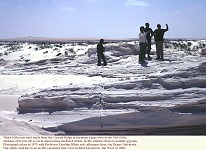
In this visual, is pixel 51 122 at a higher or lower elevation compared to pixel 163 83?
lower

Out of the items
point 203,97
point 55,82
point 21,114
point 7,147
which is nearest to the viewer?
point 7,147

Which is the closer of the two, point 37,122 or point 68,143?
point 68,143

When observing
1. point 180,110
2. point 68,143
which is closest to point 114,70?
point 180,110

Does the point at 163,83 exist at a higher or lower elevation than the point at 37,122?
higher

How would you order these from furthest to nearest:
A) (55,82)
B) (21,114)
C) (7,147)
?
(55,82) < (21,114) < (7,147)

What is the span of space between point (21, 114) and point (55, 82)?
4550mm

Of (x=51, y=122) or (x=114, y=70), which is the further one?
(x=114, y=70)

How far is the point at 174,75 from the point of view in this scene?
5.95 meters

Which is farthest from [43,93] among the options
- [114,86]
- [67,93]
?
[114,86]

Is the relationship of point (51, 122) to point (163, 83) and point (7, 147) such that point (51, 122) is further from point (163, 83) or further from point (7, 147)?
point (163, 83)

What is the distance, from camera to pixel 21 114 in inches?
227

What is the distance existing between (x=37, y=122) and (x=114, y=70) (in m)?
5.49

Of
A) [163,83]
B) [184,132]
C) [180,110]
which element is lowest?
[184,132]

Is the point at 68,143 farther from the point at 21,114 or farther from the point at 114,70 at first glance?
the point at 114,70
